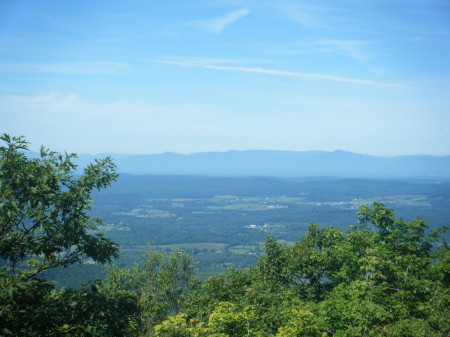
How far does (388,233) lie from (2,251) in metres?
20.6

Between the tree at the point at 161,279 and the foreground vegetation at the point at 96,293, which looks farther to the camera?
the tree at the point at 161,279

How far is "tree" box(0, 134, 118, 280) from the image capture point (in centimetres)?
1019

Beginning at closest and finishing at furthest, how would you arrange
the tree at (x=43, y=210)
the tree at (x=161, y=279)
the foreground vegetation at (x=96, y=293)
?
the foreground vegetation at (x=96, y=293), the tree at (x=43, y=210), the tree at (x=161, y=279)

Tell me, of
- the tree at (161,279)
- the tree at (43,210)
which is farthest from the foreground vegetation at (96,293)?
the tree at (161,279)

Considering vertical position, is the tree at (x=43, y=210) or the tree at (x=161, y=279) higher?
the tree at (x=43, y=210)

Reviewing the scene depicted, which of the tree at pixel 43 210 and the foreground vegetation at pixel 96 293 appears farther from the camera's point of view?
the tree at pixel 43 210

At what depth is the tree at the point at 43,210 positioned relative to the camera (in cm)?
1019

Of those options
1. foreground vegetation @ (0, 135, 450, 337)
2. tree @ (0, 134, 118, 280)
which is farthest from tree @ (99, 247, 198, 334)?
tree @ (0, 134, 118, 280)

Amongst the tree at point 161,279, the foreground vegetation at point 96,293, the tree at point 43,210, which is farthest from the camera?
the tree at point 161,279

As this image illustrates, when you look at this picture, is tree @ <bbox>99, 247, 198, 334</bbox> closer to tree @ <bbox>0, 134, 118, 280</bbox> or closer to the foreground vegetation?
the foreground vegetation

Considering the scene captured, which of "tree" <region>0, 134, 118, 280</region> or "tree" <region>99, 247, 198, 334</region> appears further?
"tree" <region>99, 247, 198, 334</region>

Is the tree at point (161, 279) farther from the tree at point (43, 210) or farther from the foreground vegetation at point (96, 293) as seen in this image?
the tree at point (43, 210)

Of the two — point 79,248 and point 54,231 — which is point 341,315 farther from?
point 54,231

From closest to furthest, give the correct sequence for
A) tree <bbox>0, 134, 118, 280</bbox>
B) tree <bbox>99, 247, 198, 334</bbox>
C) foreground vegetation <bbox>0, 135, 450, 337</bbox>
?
foreground vegetation <bbox>0, 135, 450, 337</bbox> < tree <bbox>0, 134, 118, 280</bbox> < tree <bbox>99, 247, 198, 334</bbox>
